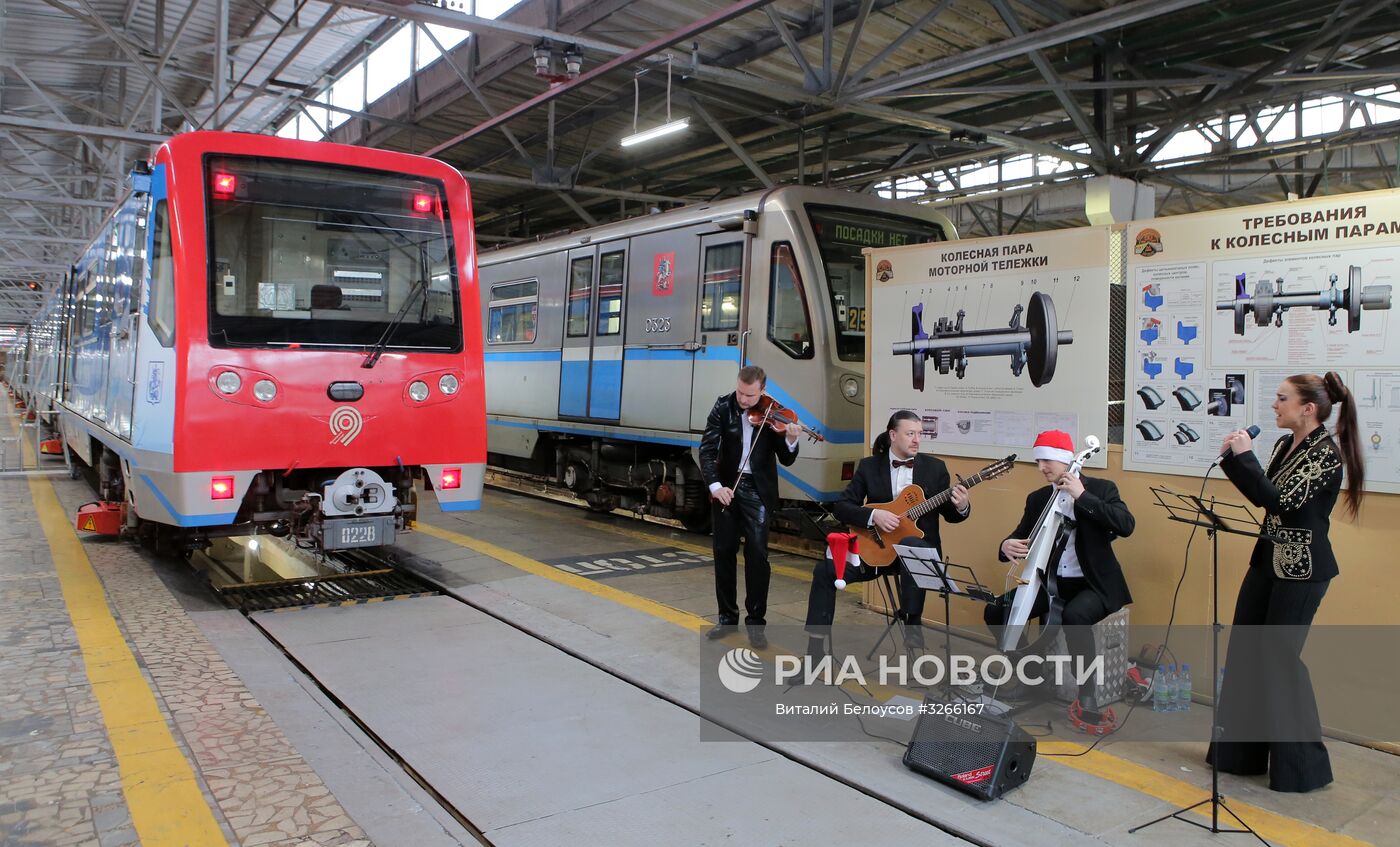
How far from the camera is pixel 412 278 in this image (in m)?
7.00

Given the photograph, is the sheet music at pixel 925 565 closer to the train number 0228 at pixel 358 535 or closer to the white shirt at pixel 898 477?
the white shirt at pixel 898 477

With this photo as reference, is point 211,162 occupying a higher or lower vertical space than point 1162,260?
higher

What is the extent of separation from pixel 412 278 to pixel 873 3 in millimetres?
5130

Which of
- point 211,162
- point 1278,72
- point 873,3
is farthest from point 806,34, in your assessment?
point 211,162

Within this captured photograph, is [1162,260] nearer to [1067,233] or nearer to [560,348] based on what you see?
[1067,233]

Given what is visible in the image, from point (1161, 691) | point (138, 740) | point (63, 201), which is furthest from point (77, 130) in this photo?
point (1161, 691)

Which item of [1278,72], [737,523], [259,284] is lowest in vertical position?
[737,523]

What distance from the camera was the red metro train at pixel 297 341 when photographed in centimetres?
616

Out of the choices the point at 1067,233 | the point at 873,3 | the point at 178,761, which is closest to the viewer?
the point at 178,761

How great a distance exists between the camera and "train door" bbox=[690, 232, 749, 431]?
852 centimetres

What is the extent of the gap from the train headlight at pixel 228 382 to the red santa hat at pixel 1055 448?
193 inches

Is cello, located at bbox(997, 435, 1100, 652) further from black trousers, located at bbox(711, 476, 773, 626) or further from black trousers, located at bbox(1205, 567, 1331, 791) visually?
black trousers, located at bbox(711, 476, 773, 626)

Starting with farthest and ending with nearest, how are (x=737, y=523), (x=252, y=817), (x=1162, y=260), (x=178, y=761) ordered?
(x=737, y=523)
(x=1162, y=260)
(x=178, y=761)
(x=252, y=817)

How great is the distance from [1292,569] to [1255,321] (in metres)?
1.33
